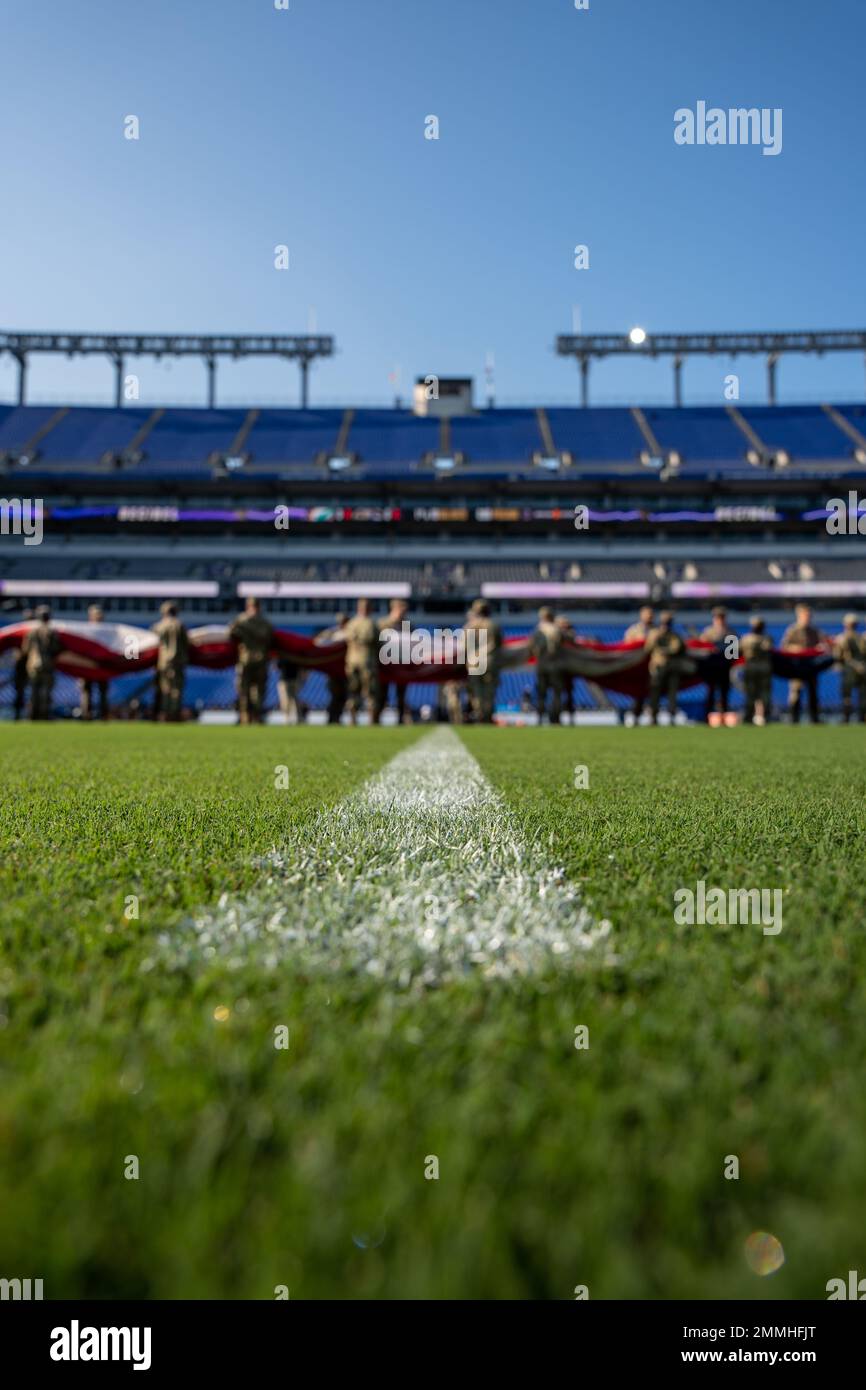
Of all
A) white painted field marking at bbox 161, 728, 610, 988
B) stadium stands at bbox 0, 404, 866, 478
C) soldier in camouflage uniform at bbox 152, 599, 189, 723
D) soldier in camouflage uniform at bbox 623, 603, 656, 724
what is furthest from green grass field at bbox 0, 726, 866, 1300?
stadium stands at bbox 0, 404, 866, 478

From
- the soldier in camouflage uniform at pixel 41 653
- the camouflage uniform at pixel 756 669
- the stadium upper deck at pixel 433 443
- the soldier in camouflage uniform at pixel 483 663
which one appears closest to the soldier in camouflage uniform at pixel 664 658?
the camouflage uniform at pixel 756 669

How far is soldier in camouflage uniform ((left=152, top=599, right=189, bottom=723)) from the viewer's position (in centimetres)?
1430

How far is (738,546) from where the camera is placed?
3741 cm

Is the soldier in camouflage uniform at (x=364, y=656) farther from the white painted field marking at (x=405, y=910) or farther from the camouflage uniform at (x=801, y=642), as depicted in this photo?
the white painted field marking at (x=405, y=910)

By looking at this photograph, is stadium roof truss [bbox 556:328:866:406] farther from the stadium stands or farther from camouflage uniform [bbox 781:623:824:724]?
camouflage uniform [bbox 781:623:824:724]

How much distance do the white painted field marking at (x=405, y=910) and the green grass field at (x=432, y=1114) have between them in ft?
0.21

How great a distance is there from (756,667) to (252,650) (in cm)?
804

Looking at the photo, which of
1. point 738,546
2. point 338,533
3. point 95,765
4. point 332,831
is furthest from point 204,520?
point 332,831

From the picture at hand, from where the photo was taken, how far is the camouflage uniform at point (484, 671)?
14.5m

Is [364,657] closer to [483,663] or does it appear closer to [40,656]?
[483,663]

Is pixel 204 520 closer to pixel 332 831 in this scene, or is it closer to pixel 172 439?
pixel 172 439

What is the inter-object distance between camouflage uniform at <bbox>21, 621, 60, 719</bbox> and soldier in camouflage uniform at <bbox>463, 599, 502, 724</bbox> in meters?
6.56

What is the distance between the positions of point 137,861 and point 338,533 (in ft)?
121

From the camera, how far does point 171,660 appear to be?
1448 cm
